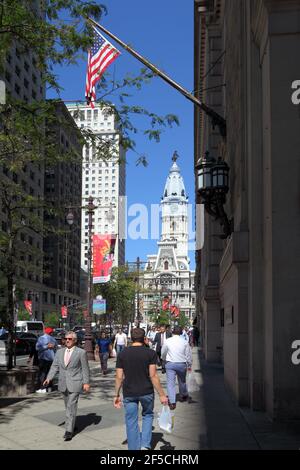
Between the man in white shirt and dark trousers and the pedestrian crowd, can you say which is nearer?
the pedestrian crowd

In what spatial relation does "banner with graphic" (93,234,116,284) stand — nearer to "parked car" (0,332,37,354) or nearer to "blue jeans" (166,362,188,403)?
"parked car" (0,332,37,354)

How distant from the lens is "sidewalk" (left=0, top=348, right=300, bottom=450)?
822cm

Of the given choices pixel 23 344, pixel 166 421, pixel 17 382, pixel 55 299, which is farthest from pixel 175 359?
pixel 55 299

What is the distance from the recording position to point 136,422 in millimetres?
7238

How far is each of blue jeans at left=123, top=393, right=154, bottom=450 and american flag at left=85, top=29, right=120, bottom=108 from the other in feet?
29.0

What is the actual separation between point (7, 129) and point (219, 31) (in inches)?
632

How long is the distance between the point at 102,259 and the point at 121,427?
66.6ft

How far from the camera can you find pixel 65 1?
12.5 meters

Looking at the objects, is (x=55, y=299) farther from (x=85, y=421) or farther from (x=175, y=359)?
Answer: (x=85, y=421)

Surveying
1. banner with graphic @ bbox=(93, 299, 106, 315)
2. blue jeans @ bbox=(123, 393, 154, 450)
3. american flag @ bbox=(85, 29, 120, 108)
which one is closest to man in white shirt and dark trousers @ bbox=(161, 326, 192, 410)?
blue jeans @ bbox=(123, 393, 154, 450)

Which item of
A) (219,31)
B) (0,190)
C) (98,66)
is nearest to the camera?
(98,66)

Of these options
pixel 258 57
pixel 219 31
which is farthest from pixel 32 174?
pixel 258 57

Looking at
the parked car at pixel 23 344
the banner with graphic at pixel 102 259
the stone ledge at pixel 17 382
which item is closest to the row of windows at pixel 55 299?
the parked car at pixel 23 344

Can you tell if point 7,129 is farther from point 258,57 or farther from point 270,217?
point 270,217
